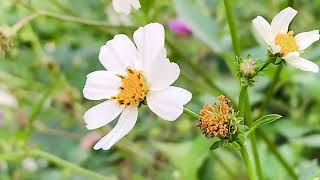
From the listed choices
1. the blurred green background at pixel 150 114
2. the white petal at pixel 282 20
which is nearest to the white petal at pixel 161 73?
the white petal at pixel 282 20

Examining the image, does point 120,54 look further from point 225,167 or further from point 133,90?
point 225,167

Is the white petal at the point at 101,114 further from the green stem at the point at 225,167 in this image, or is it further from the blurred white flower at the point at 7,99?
the blurred white flower at the point at 7,99

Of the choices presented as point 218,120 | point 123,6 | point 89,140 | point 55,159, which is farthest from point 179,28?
point 218,120

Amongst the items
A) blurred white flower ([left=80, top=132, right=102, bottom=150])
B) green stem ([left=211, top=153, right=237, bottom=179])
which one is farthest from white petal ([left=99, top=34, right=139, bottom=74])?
blurred white flower ([left=80, top=132, right=102, bottom=150])

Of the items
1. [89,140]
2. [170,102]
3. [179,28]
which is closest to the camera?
[170,102]

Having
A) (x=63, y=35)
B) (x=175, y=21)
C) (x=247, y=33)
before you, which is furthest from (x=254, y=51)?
(x=63, y=35)

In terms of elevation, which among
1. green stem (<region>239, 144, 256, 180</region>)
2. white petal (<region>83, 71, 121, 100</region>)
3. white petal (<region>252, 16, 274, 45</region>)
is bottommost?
green stem (<region>239, 144, 256, 180</region>)

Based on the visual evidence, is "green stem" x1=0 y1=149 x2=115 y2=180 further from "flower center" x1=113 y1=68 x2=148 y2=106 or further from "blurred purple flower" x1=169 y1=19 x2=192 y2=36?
"blurred purple flower" x1=169 y1=19 x2=192 y2=36
